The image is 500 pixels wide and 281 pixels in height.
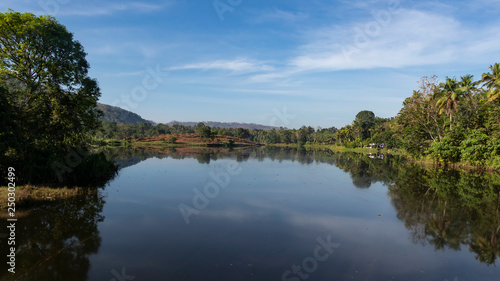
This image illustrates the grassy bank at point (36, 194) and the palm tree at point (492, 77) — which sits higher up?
the palm tree at point (492, 77)

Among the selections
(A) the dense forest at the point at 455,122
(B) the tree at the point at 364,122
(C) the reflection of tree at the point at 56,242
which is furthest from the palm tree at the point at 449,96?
(B) the tree at the point at 364,122

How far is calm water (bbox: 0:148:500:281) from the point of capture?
7.43 meters

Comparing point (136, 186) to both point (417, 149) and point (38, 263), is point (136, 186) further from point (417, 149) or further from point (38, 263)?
point (417, 149)

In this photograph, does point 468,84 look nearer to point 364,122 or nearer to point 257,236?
point 257,236

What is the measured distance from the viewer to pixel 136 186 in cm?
1881

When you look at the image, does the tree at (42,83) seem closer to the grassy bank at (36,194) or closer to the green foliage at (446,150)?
the grassy bank at (36,194)

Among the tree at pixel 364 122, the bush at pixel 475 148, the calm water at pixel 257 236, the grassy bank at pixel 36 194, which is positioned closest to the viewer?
the calm water at pixel 257 236

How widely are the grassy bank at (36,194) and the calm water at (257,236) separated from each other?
842 mm

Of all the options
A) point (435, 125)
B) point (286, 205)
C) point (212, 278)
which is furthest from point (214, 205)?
point (435, 125)

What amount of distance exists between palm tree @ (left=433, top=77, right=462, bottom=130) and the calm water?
22662 millimetres

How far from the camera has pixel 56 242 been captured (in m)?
8.77

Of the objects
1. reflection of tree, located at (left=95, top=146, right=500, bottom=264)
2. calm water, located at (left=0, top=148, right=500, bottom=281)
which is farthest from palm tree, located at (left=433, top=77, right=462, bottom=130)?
calm water, located at (left=0, top=148, right=500, bottom=281)

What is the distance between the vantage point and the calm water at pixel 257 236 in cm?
743

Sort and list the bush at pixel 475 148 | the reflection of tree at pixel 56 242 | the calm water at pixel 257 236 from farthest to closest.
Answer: the bush at pixel 475 148, the calm water at pixel 257 236, the reflection of tree at pixel 56 242
